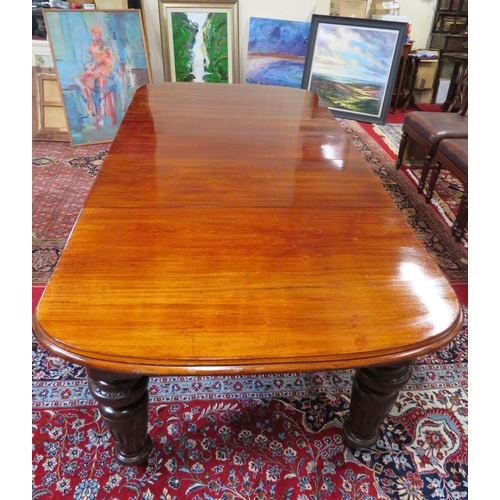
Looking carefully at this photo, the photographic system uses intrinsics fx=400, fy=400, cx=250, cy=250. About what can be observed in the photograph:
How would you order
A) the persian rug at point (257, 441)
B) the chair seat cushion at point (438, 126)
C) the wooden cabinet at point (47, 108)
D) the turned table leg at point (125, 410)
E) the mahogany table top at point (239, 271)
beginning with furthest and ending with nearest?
the wooden cabinet at point (47, 108) → the chair seat cushion at point (438, 126) → the persian rug at point (257, 441) → the turned table leg at point (125, 410) → the mahogany table top at point (239, 271)

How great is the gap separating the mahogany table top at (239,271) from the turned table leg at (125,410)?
0.51 feet

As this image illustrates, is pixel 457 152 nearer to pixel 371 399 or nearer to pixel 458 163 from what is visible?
pixel 458 163

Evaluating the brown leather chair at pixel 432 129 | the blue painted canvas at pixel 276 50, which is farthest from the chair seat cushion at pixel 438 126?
the blue painted canvas at pixel 276 50

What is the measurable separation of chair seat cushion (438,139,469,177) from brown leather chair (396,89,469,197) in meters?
0.09

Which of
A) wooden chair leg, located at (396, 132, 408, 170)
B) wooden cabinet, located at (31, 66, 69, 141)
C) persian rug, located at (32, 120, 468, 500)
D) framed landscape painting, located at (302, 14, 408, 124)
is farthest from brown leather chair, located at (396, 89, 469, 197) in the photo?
wooden cabinet, located at (31, 66, 69, 141)

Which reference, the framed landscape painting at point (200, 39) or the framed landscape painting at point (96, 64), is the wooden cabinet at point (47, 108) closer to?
the framed landscape painting at point (96, 64)

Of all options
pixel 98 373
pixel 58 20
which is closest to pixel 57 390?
pixel 98 373

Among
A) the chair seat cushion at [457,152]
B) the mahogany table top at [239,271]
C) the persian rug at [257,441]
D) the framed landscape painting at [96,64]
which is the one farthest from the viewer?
the framed landscape painting at [96,64]

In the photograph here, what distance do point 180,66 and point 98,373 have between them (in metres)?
3.51

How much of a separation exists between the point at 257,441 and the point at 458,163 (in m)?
1.72

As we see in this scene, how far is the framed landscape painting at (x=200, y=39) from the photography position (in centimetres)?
356

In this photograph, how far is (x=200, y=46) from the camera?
366cm

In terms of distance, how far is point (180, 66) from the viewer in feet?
12.2

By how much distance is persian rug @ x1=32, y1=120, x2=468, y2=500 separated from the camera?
1.09 metres
